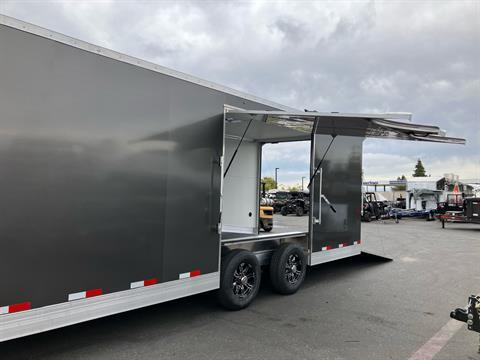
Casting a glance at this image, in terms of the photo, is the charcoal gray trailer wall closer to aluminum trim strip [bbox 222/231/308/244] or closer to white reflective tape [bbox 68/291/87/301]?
white reflective tape [bbox 68/291/87/301]

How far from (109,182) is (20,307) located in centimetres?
123

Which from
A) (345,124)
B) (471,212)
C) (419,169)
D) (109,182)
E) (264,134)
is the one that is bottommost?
(471,212)

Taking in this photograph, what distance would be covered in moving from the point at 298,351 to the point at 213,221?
5.59ft

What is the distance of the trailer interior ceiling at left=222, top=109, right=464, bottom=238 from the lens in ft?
16.4

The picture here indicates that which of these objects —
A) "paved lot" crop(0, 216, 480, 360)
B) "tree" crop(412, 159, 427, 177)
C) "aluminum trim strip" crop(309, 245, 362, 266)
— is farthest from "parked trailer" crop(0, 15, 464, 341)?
"tree" crop(412, 159, 427, 177)

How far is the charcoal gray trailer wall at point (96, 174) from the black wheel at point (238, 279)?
0.20m

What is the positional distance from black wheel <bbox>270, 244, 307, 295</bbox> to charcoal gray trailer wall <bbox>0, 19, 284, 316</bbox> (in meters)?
1.28

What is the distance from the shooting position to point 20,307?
2.95 m

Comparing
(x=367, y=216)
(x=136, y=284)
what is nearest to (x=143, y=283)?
(x=136, y=284)

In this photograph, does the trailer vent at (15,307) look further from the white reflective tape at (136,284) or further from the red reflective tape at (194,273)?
the red reflective tape at (194,273)

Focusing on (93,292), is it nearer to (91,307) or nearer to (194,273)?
(91,307)

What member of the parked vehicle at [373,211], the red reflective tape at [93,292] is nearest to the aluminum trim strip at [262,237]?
the red reflective tape at [93,292]

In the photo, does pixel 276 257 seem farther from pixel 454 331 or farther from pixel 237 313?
pixel 454 331

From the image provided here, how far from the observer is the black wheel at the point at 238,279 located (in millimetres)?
4695
